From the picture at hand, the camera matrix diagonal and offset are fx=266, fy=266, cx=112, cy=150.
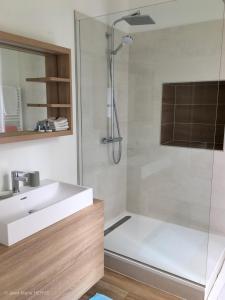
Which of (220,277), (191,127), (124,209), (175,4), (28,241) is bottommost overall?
(220,277)

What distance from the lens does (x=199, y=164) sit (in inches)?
109

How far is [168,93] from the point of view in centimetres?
296

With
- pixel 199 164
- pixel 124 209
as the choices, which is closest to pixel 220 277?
pixel 199 164

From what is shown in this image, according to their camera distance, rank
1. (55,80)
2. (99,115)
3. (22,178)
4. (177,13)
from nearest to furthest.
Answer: (22,178) → (55,80) → (177,13) → (99,115)

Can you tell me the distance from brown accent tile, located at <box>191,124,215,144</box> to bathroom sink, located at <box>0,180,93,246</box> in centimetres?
159

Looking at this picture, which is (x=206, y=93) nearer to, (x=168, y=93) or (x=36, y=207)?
(x=168, y=93)

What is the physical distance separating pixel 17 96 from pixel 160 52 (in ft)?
5.30

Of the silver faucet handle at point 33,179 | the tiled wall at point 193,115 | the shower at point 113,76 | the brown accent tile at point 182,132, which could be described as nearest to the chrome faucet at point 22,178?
the silver faucet handle at point 33,179

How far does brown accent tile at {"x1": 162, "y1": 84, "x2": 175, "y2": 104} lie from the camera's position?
2916 millimetres

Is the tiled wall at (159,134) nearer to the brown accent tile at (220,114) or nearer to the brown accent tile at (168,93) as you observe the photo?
the brown accent tile at (168,93)

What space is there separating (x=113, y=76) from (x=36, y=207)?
162 centimetres

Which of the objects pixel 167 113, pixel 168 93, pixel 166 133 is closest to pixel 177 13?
pixel 168 93

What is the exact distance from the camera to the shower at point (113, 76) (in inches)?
105

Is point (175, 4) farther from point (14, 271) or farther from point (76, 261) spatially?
point (14, 271)
